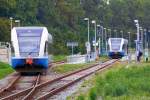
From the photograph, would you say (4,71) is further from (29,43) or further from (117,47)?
(117,47)

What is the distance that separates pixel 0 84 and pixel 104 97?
39.5ft

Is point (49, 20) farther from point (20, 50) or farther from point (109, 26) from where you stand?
point (20, 50)

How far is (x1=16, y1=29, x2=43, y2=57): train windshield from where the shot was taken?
40.7 m

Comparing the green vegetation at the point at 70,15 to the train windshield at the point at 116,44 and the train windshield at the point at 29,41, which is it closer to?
Result: the train windshield at the point at 116,44

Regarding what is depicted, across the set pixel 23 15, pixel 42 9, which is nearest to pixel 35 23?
pixel 23 15

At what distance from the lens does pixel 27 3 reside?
123 metres

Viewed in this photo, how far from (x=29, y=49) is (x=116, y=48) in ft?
164

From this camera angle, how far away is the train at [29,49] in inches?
1592

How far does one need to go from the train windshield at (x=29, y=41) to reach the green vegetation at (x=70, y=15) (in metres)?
56.0

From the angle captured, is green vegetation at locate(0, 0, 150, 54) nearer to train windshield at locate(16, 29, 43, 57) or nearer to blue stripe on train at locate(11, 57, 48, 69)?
train windshield at locate(16, 29, 43, 57)

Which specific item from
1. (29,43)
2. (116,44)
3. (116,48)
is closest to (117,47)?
(116,48)

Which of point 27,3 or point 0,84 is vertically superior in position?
point 27,3

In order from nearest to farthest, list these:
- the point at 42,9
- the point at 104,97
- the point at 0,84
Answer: the point at 104,97
the point at 0,84
the point at 42,9

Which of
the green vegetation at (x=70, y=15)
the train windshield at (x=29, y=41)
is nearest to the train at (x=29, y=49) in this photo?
the train windshield at (x=29, y=41)
